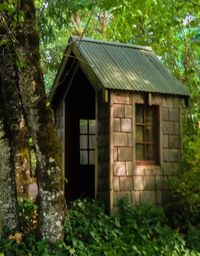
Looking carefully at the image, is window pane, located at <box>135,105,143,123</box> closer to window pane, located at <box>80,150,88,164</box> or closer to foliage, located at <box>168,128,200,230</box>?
foliage, located at <box>168,128,200,230</box>

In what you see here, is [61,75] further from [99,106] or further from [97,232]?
[97,232]

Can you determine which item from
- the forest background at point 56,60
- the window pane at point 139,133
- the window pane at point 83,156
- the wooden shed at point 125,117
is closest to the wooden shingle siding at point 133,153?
the wooden shed at point 125,117

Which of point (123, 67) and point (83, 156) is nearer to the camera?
point (123, 67)

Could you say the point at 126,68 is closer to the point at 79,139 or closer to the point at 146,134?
the point at 146,134

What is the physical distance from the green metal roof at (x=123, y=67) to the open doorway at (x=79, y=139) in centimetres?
87

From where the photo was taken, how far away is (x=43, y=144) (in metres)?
6.64

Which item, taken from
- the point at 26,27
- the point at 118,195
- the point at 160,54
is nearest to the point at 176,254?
the point at 118,195

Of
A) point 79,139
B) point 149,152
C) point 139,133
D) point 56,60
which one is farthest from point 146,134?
point 56,60

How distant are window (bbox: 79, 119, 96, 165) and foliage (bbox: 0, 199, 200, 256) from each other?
263 centimetres

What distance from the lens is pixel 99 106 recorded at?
31.3 ft

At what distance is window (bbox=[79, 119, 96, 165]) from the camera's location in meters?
11.6

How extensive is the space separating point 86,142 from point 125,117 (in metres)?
2.61

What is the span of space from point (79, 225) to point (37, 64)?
269cm

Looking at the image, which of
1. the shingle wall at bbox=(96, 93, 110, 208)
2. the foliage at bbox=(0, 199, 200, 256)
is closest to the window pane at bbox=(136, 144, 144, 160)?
the shingle wall at bbox=(96, 93, 110, 208)
